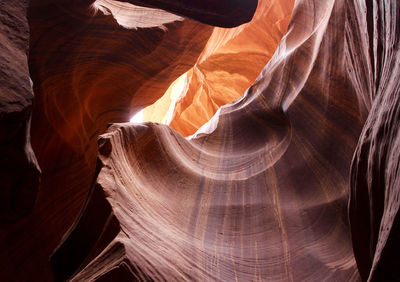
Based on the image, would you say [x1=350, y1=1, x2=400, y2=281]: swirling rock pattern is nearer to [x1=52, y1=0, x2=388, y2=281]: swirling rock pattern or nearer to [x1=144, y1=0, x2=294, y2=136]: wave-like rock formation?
[x1=52, y1=0, x2=388, y2=281]: swirling rock pattern

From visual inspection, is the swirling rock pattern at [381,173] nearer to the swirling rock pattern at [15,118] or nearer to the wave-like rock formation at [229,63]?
the swirling rock pattern at [15,118]

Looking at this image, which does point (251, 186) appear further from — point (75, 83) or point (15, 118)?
point (75, 83)

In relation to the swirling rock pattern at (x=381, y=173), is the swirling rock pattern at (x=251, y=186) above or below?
below

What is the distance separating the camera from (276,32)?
344 inches

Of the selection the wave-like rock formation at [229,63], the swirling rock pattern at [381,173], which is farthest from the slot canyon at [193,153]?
the wave-like rock formation at [229,63]

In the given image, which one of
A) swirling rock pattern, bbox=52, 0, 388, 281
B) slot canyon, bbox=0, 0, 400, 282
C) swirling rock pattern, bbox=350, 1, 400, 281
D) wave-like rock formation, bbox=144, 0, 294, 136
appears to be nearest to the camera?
swirling rock pattern, bbox=350, 1, 400, 281

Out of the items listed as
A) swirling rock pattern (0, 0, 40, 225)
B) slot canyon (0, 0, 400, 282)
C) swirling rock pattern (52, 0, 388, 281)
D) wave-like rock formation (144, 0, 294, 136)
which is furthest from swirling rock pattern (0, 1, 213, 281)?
wave-like rock formation (144, 0, 294, 136)

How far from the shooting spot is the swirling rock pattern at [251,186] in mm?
2023

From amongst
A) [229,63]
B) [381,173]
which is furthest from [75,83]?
[229,63]

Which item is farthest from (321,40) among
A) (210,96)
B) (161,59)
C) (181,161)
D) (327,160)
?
(210,96)

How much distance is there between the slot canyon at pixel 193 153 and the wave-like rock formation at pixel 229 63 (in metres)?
3.63

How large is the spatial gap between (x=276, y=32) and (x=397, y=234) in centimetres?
834

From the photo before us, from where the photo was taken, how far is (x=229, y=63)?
360 inches

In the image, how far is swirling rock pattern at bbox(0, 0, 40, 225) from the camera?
177 cm
